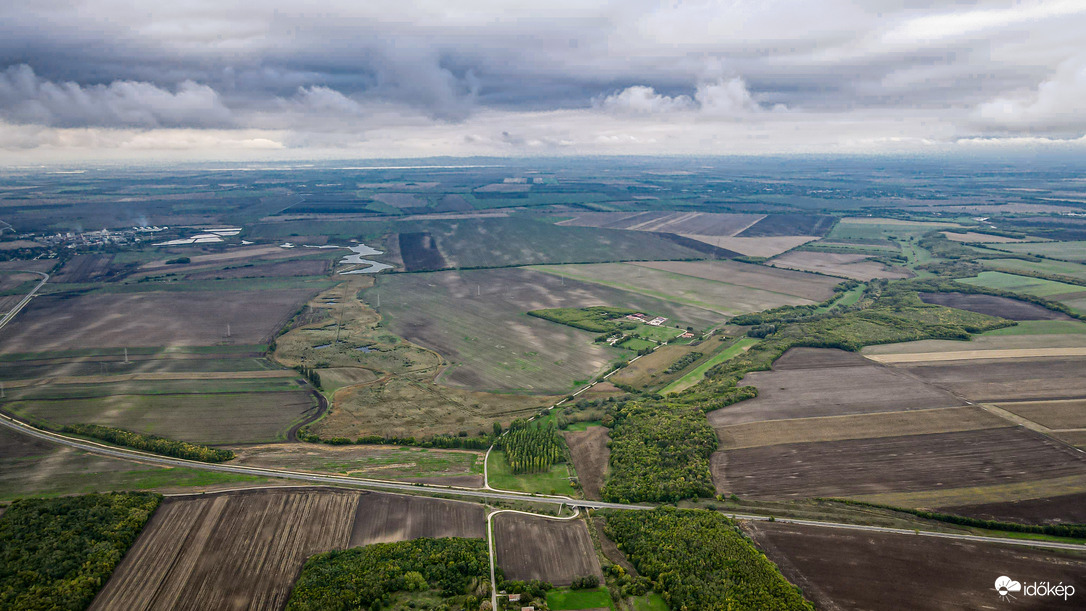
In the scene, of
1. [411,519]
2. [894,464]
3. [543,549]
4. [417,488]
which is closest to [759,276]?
[894,464]

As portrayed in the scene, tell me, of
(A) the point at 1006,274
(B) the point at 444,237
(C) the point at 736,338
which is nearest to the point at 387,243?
(B) the point at 444,237

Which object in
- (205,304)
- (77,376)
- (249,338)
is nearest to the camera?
(77,376)

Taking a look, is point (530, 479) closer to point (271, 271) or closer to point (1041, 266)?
point (271, 271)

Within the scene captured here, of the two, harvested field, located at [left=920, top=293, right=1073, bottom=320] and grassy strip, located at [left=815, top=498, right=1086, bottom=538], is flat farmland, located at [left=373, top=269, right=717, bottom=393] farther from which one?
harvested field, located at [left=920, top=293, right=1073, bottom=320]

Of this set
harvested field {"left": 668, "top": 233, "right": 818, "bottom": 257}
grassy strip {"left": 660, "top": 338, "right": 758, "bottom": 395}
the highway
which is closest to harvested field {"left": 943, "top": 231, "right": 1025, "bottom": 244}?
harvested field {"left": 668, "top": 233, "right": 818, "bottom": 257}

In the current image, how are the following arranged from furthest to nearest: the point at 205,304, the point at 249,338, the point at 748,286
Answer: the point at 748,286
the point at 205,304
the point at 249,338

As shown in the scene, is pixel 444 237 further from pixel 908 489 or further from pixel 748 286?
pixel 908 489
